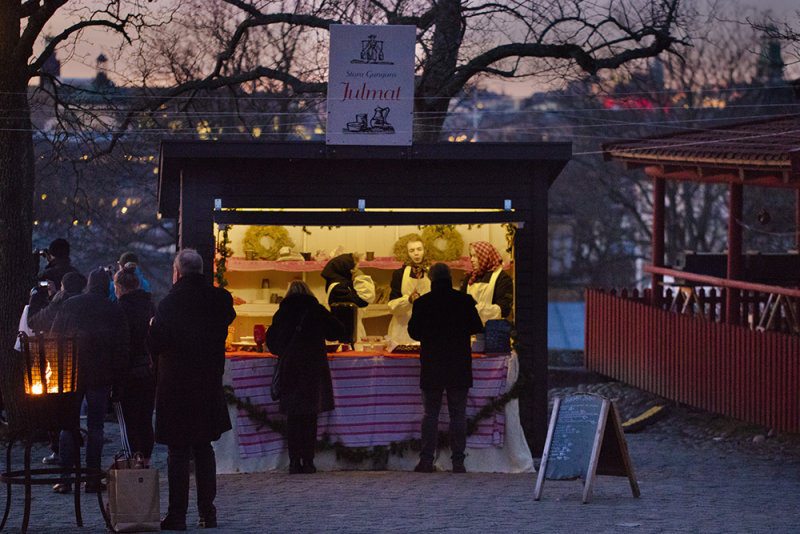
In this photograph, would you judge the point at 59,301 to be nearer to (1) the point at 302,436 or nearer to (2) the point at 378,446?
(1) the point at 302,436

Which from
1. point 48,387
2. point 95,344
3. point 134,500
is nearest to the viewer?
point 134,500

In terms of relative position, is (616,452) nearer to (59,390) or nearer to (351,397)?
(351,397)

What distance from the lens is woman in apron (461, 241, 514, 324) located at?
42.4 feet

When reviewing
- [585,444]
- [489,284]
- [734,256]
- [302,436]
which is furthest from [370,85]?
[734,256]

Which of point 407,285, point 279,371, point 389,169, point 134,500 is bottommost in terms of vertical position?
point 134,500

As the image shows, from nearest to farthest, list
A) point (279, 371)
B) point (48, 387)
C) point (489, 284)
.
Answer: point (48, 387)
point (279, 371)
point (489, 284)

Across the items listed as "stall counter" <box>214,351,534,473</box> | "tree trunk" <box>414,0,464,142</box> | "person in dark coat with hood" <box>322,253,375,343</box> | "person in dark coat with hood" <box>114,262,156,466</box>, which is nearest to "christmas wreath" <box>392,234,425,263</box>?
"person in dark coat with hood" <box>322,253,375,343</box>

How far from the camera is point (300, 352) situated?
38.5ft

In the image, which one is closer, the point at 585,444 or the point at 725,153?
the point at 585,444

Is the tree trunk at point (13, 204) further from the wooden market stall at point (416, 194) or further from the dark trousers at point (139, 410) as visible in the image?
the dark trousers at point (139, 410)

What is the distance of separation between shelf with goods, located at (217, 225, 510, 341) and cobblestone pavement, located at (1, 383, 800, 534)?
1964 millimetres

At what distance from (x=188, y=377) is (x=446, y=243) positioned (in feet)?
18.0

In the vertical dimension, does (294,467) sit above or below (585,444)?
below

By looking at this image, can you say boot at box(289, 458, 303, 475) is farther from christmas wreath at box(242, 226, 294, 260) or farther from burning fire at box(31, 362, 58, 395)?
burning fire at box(31, 362, 58, 395)
